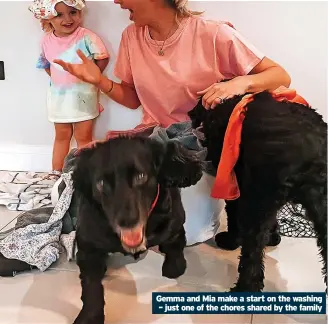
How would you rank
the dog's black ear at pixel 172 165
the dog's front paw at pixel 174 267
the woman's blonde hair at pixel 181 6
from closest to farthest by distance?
the dog's black ear at pixel 172 165, the dog's front paw at pixel 174 267, the woman's blonde hair at pixel 181 6

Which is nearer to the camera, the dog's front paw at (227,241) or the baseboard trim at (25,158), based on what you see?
the dog's front paw at (227,241)

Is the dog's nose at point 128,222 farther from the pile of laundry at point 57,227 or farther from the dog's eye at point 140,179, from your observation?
the pile of laundry at point 57,227

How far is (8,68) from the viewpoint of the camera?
6.36 ft

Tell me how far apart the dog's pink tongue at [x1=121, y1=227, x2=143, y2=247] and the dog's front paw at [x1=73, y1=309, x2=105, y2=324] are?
0.77 feet

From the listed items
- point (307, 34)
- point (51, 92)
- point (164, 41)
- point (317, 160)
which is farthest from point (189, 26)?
point (317, 160)

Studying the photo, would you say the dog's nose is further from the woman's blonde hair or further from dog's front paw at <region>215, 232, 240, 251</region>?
the woman's blonde hair

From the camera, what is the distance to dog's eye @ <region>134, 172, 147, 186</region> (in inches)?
37.4

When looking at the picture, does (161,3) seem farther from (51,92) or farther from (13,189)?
(13,189)

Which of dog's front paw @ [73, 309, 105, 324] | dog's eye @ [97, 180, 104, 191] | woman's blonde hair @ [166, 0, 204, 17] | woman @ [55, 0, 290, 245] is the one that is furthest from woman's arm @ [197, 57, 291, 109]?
dog's front paw @ [73, 309, 105, 324]

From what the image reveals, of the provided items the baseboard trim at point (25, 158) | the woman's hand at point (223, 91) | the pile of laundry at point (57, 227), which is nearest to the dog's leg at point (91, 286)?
the pile of laundry at point (57, 227)

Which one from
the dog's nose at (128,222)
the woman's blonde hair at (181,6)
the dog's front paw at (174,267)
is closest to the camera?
the dog's nose at (128,222)

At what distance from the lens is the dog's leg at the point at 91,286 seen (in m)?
1.07

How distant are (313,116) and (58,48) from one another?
1059 mm

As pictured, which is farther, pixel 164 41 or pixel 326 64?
pixel 326 64
